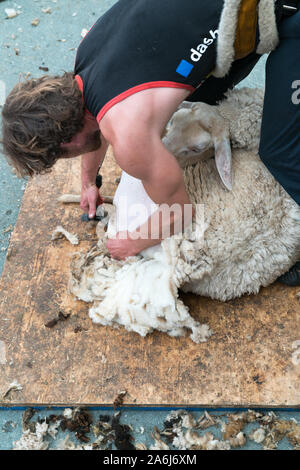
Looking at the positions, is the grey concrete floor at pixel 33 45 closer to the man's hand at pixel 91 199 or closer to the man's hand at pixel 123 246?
the man's hand at pixel 91 199

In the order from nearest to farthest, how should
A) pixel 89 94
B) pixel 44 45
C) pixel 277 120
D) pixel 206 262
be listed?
1. pixel 89 94
2. pixel 277 120
3. pixel 206 262
4. pixel 44 45

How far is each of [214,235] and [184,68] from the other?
0.73 meters

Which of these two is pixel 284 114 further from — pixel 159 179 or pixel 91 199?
pixel 91 199

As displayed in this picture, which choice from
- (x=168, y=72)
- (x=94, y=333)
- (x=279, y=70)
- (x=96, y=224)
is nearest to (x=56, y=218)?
(x=96, y=224)

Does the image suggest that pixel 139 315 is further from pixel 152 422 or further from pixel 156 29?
pixel 156 29

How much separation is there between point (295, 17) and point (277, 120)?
0.38m

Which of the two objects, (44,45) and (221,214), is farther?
(44,45)

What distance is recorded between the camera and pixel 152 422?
1.87m

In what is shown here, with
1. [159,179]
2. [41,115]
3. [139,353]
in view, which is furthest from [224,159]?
[139,353]

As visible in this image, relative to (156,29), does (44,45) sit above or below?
below

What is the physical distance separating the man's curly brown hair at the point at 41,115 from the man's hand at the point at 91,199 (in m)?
0.63

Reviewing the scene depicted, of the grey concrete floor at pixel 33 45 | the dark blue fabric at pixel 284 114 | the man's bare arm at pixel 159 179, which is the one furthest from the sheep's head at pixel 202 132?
the grey concrete floor at pixel 33 45

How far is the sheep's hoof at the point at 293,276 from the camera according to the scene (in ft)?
6.91

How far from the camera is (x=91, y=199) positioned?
7.93ft
